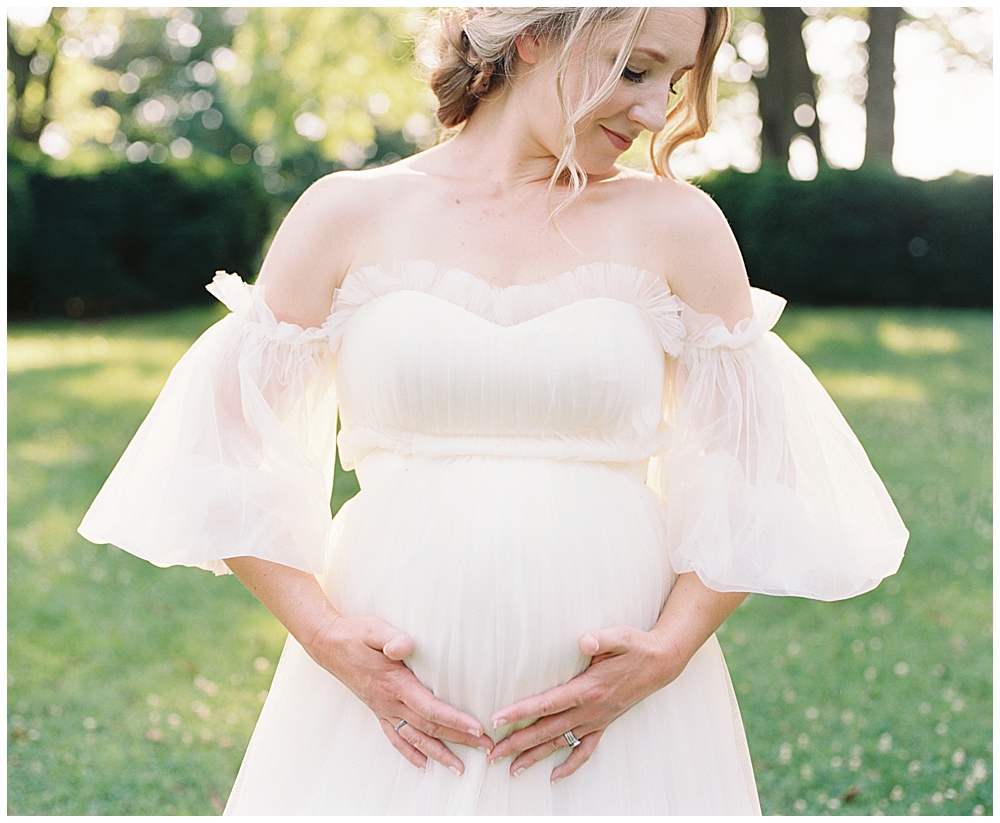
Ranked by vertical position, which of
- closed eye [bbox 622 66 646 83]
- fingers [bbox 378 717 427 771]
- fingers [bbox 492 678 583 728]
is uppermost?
closed eye [bbox 622 66 646 83]

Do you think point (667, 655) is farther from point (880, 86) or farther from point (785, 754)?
point (880, 86)

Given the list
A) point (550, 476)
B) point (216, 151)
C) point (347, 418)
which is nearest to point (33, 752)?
point (347, 418)

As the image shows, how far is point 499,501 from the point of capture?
1884mm

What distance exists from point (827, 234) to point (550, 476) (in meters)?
13.1

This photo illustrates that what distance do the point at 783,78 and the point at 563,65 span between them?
593 inches

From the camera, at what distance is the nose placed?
6.38 feet

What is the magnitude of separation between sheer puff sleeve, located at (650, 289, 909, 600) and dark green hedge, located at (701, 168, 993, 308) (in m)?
12.5

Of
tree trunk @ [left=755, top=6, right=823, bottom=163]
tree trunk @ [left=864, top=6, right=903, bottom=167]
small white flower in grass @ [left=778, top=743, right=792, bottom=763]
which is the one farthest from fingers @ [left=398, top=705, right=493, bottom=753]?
tree trunk @ [left=755, top=6, right=823, bottom=163]

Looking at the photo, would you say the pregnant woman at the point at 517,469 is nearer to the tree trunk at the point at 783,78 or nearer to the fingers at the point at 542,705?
the fingers at the point at 542,705

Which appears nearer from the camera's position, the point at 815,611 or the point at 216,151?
the point at 815,611

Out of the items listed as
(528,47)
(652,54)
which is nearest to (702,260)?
(652,54)

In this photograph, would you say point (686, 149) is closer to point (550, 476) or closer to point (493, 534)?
point (550, 476)

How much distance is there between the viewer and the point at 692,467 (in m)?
2.07

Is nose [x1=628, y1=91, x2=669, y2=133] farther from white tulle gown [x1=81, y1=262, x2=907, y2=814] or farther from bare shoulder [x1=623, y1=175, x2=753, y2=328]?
white tulle gown [x1=81, y1=262, x2=907, y2=814]
